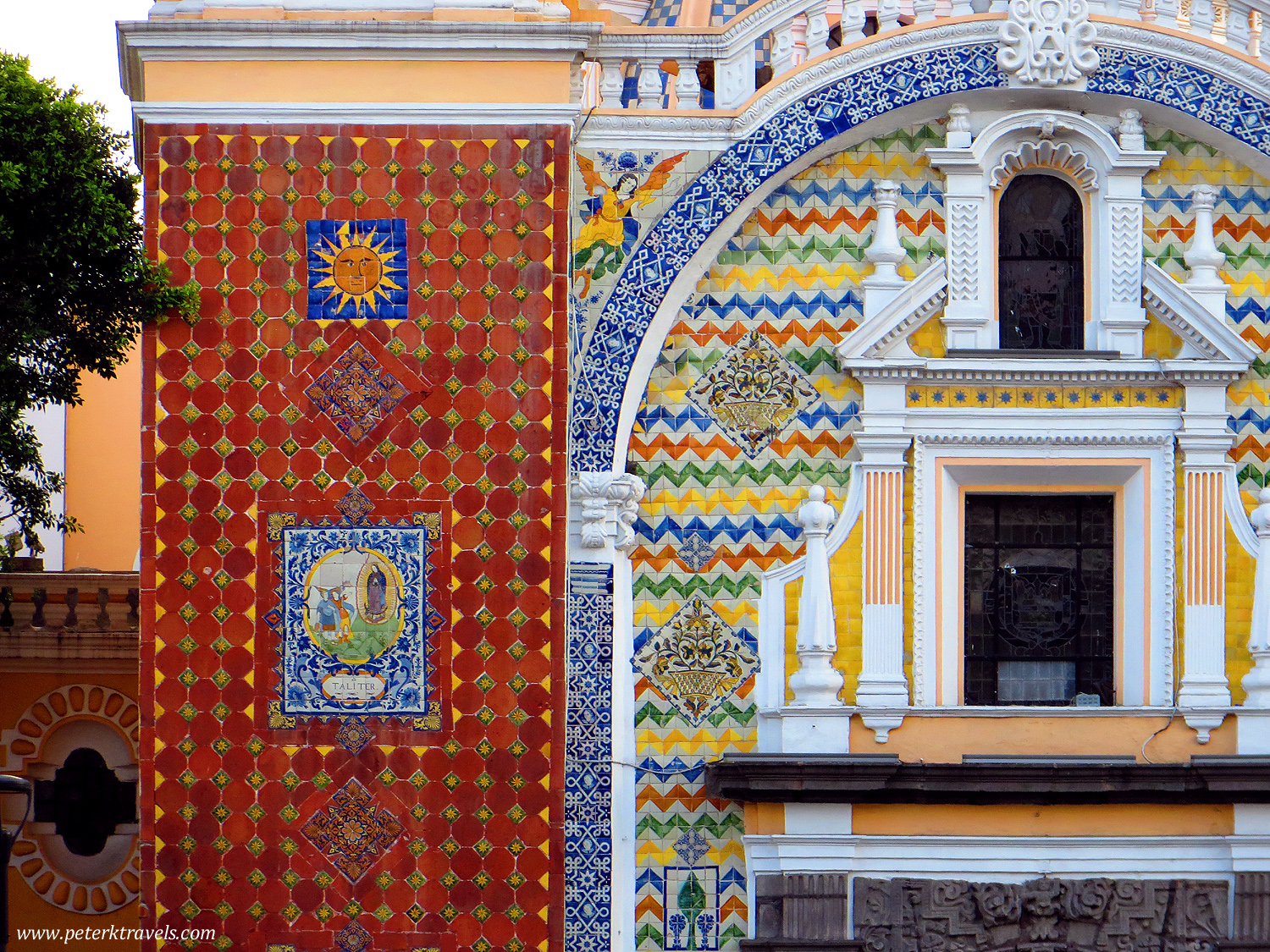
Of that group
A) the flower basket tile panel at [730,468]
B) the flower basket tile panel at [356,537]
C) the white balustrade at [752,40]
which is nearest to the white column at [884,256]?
the flower basket tile panel at [730,468]

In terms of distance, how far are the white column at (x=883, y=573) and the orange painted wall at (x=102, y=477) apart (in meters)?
7.94

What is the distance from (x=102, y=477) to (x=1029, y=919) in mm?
9395

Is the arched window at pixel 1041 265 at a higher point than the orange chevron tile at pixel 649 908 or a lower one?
higher

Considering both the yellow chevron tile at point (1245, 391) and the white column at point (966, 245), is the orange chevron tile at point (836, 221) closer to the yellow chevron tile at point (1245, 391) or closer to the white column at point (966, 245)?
the white column at point (966, 245)

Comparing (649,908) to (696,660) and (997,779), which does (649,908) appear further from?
(997,779)

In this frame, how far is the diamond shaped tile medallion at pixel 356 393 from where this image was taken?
30.1ft

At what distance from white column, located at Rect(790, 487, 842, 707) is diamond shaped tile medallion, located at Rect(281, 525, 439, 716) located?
2.04 m

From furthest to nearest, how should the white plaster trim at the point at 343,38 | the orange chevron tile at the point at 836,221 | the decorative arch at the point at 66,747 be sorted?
1. the decorative arch at the point at 66,747
2. the orange chevron tile at the point at 836,221
3. the white plaster trim at the point at 343,38

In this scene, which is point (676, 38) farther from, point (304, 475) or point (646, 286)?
point (304, 475)

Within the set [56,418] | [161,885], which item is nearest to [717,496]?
[161,885]

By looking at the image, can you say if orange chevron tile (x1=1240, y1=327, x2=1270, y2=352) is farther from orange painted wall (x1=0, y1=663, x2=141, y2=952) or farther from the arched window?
orange painted wall (x1=0, y1=663, x2=141, y2=952)

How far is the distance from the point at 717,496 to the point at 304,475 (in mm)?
2332

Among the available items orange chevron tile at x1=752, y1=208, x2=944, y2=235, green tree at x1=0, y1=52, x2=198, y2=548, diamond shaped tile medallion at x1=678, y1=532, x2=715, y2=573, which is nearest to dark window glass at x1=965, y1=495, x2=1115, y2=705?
diamond shaped tile medallion at x1=678, y1=532, x2=715, y2=573

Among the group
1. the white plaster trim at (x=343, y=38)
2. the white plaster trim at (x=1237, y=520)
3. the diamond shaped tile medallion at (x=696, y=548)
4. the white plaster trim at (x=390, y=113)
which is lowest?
the diamond shaped tile medallion at (x=696, y=548)
